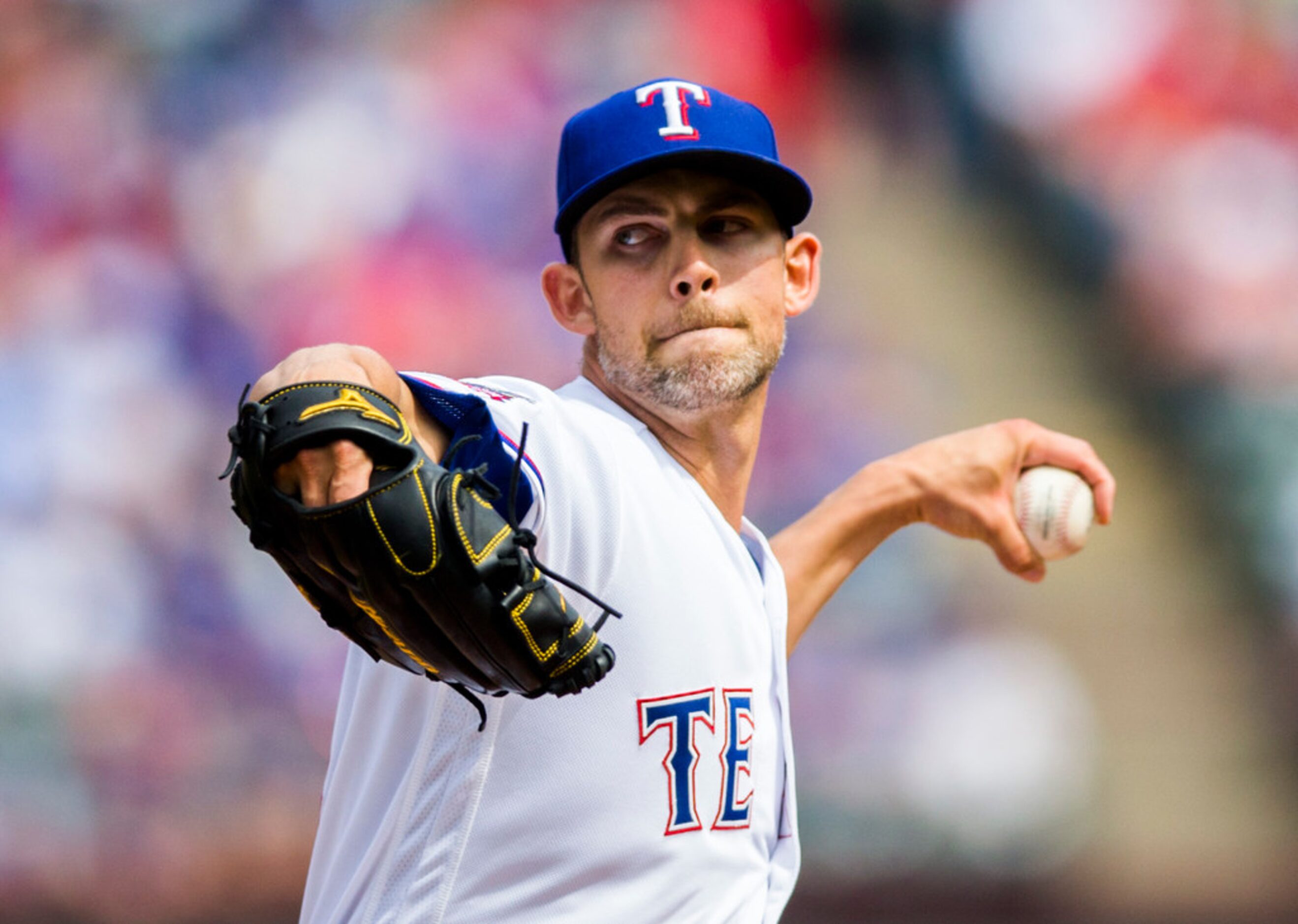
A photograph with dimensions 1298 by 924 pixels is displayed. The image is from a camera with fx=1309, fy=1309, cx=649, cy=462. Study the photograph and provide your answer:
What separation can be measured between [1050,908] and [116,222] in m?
4.16

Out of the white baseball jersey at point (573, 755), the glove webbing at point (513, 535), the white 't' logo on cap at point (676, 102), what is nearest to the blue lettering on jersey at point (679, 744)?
the white baseball jersey at point (573, 755)

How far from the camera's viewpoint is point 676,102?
194cm

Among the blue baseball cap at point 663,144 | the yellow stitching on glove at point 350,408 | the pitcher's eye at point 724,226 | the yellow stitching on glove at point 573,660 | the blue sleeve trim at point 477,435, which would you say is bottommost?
the yellow stitching on glove at point 573,660

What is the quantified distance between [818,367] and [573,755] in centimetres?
368

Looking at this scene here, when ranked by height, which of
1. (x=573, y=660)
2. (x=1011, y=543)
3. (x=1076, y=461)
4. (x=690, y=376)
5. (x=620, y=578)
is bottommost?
(x=573, y=660)

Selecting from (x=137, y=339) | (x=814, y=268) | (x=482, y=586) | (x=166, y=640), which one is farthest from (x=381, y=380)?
(x=137, y=339)

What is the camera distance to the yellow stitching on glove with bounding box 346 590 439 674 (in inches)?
51.0

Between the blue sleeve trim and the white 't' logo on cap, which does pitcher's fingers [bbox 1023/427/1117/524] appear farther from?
the blue sleeve trim

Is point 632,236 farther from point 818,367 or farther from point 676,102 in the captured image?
point 818,367

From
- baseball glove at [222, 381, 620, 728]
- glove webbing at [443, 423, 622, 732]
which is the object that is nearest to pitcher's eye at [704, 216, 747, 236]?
glove webbing at [443, 423, 622, 732]

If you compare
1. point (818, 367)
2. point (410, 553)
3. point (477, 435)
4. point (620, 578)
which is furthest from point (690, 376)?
point (818, 367)

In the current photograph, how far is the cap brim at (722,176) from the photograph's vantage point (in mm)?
1880

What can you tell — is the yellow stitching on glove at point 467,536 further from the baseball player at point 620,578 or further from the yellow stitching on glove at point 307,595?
the yellow stitching on glove at point 307,595

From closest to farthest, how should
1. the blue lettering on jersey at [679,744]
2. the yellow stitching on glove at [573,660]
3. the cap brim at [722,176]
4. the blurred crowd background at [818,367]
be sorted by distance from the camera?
1. the yellow stitching on glove at [573,660]
2. the blue lettering on jersey at [679,744]
3. the cap brim at [722,176]
4. the blurred crowd background at [818,367]
